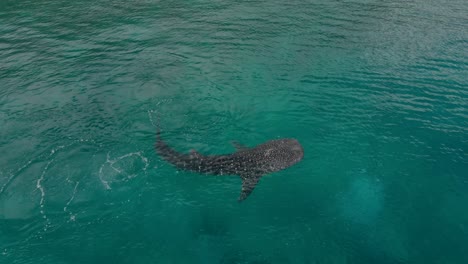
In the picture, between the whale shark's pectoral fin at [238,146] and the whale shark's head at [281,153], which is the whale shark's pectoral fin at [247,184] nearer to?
the whale shark's head at [281,153]

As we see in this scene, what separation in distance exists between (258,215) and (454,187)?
39.7ft

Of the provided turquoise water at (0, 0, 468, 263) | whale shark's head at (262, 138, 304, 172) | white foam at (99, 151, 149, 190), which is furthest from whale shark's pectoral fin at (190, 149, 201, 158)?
whale shark's head at (262, 138, 304, 172)

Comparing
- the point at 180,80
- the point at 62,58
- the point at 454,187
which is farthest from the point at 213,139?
the point at 62,58

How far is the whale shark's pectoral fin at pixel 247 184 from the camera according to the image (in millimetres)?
19672

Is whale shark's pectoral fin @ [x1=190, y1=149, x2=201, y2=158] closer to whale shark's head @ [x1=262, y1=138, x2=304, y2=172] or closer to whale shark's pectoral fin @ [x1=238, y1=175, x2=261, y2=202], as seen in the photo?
whale shark's pectoral fin @ [x1=238, y1=175, x2=261, y2=202]

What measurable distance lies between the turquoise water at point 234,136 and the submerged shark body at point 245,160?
0.56m

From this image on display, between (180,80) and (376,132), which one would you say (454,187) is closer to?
(376,132)

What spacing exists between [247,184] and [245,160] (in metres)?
1.66

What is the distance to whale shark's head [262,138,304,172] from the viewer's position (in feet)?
70.5

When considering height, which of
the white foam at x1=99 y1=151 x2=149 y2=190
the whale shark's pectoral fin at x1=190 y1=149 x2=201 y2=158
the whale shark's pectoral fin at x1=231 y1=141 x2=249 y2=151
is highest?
the whale shark's pectoral fin at x1=231 y1=141 x2=249 y2=151

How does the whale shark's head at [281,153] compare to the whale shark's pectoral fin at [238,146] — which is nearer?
the whale shark's head at [281,153]

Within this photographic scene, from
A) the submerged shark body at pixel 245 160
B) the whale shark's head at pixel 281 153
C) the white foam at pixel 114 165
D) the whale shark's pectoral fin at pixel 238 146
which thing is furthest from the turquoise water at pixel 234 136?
the whale shark's head at pixel 281 153

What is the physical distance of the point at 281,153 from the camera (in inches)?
862

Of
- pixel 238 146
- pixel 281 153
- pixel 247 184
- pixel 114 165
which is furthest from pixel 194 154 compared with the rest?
pixel 281 153
